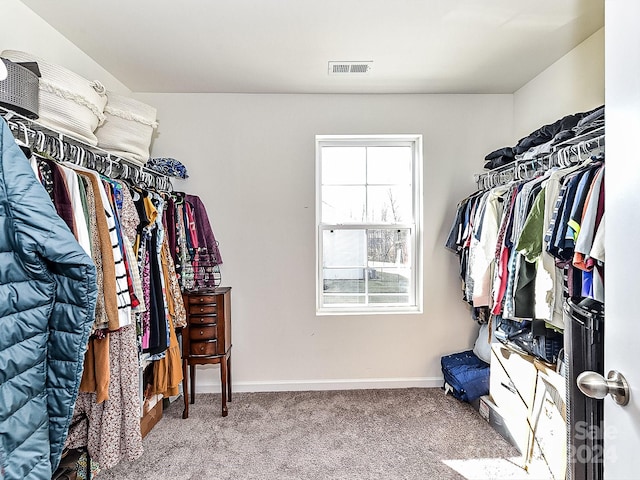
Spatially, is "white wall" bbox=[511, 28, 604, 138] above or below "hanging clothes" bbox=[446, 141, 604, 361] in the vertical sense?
above

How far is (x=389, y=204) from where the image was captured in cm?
350

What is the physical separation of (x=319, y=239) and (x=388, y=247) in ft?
1.94

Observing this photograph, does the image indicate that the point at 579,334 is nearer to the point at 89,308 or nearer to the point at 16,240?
the point at 89,308

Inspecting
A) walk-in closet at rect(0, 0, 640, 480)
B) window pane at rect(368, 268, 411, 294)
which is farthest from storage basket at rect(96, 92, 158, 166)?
window pane at rect(368, 268, 411, 294)

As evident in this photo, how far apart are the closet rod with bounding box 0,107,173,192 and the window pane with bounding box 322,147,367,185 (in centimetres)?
132

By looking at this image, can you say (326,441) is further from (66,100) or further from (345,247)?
(66,100)

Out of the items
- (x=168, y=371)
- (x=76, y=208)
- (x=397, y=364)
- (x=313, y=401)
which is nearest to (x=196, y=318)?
(x=168, y=371)

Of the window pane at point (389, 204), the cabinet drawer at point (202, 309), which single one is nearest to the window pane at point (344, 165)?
the window pane at point (389, 204)

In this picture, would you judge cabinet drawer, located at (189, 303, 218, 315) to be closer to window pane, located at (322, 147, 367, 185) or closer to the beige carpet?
the beige carpet

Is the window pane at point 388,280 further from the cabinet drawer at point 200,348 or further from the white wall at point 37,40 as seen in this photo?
the white wall at point 37,40

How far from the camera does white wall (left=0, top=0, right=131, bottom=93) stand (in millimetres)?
2004

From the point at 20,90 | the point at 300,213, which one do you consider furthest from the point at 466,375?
the point at 20,90

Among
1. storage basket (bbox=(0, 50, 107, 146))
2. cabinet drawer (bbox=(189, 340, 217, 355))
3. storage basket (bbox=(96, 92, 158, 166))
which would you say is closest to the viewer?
storage basket (bbox=(0, 50, 107, 146))

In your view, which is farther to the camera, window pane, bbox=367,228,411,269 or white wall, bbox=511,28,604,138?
window pane, bbox=367,228,411,269
